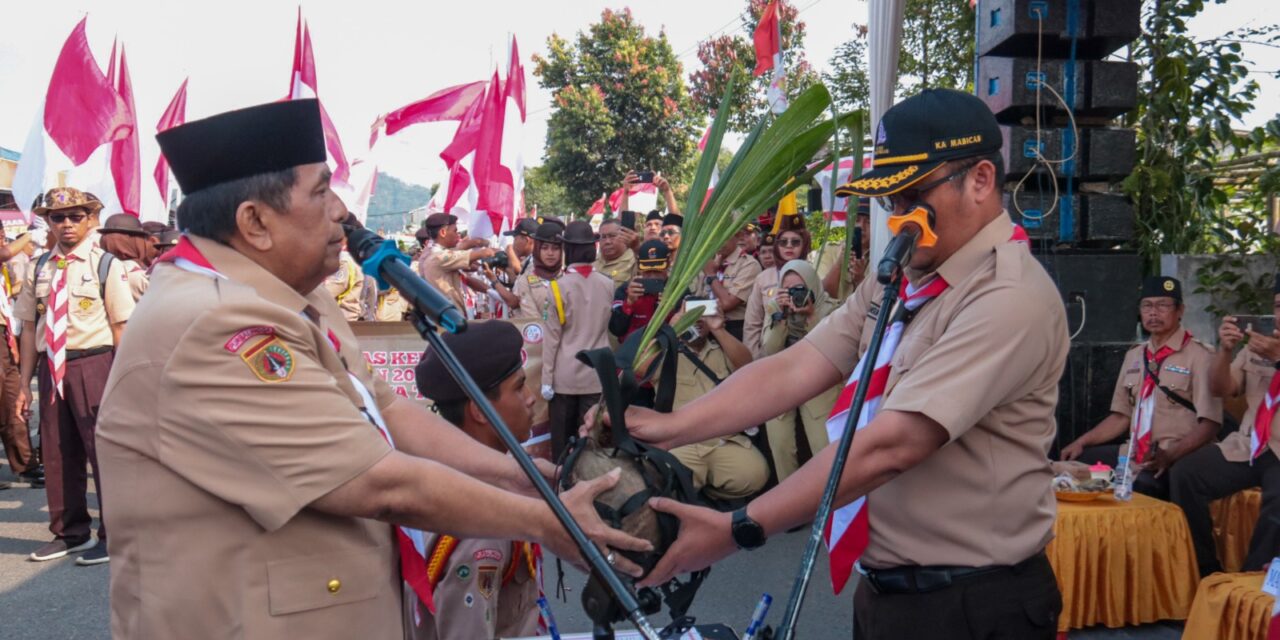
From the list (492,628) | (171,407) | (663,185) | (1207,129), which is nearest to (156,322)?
(171,407)

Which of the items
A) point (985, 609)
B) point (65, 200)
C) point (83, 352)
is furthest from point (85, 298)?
point (985, 609)

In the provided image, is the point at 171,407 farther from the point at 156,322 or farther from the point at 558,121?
the point at 558,121

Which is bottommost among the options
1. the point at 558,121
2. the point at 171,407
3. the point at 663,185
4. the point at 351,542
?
the point at 351,542

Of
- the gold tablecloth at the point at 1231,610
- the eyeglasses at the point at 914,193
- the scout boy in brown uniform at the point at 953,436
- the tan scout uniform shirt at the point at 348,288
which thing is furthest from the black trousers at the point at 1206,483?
the tan scout uniform shirt at the point at 348,288

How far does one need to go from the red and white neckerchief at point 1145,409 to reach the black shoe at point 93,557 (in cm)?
610

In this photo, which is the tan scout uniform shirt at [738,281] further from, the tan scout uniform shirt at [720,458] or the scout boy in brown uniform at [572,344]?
the tan scout uniform shirt at [720,458]

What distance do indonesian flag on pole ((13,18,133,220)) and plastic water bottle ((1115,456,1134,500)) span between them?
7.11m

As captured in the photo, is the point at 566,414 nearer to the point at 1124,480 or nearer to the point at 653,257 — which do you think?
the point at 653,257

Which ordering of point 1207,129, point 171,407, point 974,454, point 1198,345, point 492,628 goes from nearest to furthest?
1. point 171,407
2. point 974,454
3. point 492,628
4. point 1198,345
5. point 1207,129

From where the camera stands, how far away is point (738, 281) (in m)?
7.69

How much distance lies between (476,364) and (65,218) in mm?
4928

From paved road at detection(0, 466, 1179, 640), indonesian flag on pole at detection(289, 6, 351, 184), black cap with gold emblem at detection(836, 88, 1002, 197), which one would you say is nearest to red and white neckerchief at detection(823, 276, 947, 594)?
black cap with gold emblem at detection(836, 88, 1002, 197)

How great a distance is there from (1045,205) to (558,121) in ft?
66.3

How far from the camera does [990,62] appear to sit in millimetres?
5855
